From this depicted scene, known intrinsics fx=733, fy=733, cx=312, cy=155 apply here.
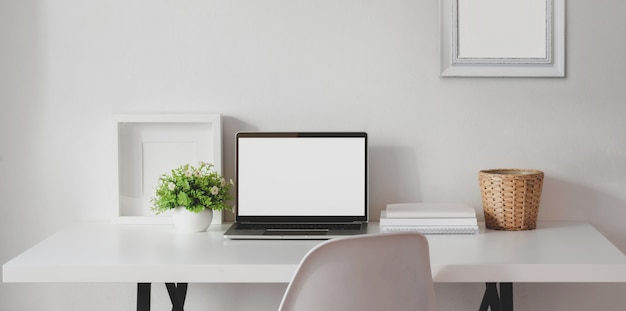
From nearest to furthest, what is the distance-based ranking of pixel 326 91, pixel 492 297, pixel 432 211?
pixel 492 297 → pixel 432 211 → pixel 326 91

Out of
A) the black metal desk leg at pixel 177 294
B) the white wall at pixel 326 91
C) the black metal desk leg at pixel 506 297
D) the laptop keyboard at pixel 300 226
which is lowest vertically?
the black metal desk leg at pixel 177 294

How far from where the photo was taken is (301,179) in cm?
230

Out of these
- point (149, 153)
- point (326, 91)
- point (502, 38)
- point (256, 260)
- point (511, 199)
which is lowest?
point (256, 260)

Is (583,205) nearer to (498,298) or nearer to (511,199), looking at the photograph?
(511,199)

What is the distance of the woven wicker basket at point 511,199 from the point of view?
219cm

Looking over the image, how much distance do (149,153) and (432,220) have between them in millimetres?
940

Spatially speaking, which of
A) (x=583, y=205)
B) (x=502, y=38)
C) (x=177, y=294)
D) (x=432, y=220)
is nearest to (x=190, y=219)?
(x=177, y=294)

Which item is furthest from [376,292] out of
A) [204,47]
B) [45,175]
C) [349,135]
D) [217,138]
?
[45,175]

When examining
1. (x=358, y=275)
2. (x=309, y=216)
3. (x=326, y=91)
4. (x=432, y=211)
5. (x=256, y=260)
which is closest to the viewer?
(x=358, y=275)

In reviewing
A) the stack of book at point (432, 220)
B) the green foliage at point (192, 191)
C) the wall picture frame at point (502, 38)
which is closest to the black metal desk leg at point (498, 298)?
the stack of book at point (432, 220)

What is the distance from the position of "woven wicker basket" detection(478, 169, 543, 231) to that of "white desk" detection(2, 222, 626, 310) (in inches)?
3.0

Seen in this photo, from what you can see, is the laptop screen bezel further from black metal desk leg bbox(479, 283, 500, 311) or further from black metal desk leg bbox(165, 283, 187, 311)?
black metal desk leg bbox(479, 283, 500, 311)

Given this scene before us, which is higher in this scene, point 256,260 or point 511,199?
point 511,199

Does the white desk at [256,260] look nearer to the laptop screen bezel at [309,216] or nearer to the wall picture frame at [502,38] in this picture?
the laptop screen bezel at [309,216]
